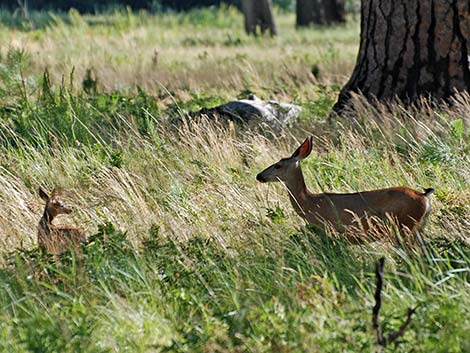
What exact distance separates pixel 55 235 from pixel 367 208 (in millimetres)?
1810

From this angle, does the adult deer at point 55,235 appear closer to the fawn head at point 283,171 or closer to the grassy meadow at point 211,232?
the grassy meadow at point 211,232

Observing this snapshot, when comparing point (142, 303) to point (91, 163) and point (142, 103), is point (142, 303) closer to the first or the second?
point (91, 163)

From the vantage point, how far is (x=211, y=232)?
5906mm

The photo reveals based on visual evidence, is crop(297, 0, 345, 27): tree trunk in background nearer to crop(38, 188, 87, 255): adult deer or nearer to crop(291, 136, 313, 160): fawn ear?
crop(291, 136, 313, 160): fawn ear

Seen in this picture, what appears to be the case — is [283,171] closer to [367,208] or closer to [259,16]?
[367,208]

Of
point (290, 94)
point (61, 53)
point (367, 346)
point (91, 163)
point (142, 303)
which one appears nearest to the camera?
point (367, 346)

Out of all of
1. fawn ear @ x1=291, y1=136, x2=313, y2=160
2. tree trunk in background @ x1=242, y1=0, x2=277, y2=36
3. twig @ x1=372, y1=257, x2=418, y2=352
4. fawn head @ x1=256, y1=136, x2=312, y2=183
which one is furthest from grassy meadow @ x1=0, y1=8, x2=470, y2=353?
tree trunk in background @ x1=242, y1=0, x2=277, y2=36

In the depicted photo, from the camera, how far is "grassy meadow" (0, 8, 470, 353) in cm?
434

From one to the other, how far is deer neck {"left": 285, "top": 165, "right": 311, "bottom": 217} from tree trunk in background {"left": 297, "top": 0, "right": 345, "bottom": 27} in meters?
19.4

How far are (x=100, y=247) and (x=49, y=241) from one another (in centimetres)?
37

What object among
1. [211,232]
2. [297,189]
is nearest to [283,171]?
[297,189]

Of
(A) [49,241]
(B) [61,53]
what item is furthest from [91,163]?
(B) [61,53]

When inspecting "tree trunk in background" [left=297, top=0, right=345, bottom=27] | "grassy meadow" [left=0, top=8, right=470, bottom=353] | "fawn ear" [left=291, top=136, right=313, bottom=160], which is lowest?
"tree trunk in background" [left=297, top=0, right=345, bottom=27]

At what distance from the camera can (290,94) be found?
11422 mm
